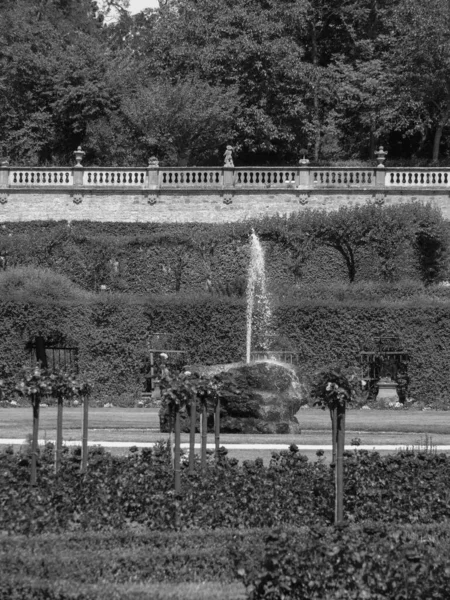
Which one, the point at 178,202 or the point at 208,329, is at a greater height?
the point at 178,202

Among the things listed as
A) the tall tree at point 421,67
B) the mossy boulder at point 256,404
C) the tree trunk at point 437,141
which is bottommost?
the mossy boulder at point 256,404

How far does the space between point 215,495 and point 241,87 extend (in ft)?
109

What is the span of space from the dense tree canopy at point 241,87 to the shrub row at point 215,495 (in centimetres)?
2963

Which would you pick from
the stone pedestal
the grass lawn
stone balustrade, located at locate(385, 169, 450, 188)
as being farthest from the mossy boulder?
stone balustrade, located at locate(385, 169, 450, 188)

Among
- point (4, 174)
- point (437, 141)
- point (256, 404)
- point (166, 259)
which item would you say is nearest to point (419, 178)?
point (437, 141)

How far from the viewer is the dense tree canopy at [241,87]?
4297cm

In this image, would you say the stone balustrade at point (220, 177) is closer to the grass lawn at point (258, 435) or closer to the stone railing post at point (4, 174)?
the stone railing post at point (4, 174)

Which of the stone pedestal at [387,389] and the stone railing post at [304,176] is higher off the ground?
the stone railing post at [304,176]

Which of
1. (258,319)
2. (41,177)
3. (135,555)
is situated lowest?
(135,555)

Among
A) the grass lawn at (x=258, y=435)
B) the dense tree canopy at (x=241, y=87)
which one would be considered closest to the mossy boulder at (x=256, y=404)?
the grass lawn at (x=258, y=435)

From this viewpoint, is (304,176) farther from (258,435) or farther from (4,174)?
(258,435)

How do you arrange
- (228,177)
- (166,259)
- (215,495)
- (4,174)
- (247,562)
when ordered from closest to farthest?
(247,562)
(215,495)
(166,259)
(228,177)
(4,174)

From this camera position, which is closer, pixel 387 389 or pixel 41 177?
pixel 387 389

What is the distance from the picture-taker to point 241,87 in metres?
44.6
